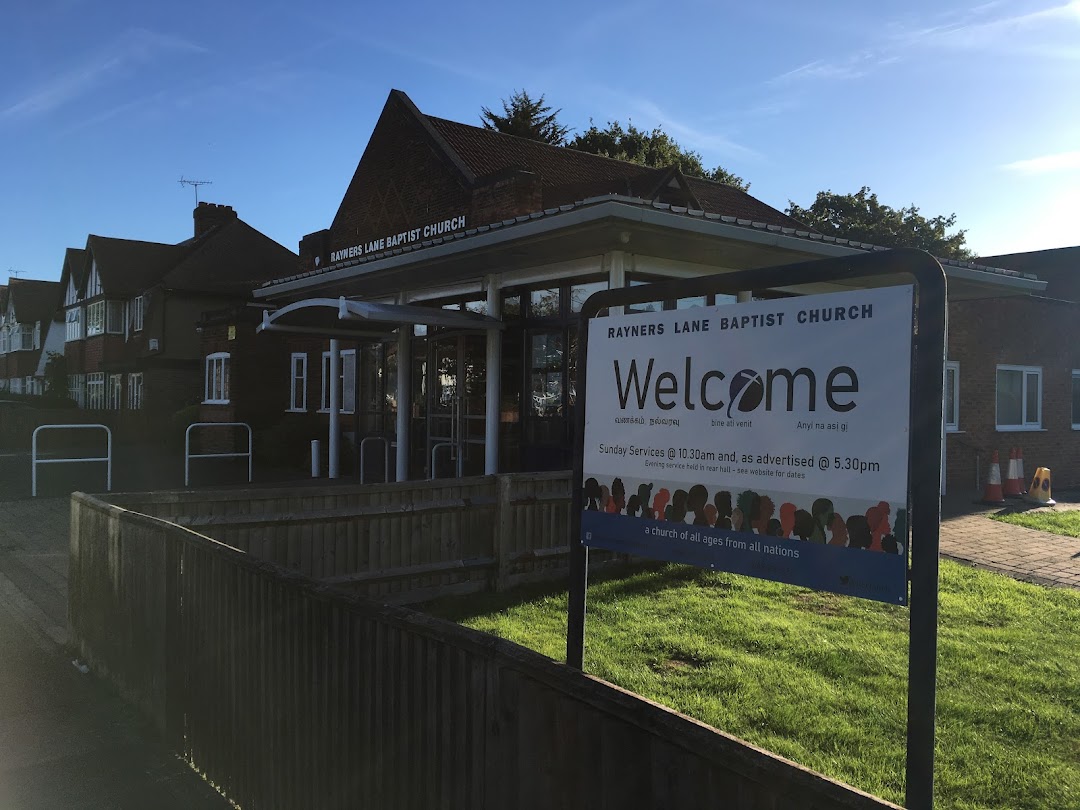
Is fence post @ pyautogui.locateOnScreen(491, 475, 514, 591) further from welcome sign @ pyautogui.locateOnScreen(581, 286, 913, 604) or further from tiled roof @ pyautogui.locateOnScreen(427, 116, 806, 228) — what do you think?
tiled roof @ pyautogui.locateOnScreen(427, 116, 806, 228)

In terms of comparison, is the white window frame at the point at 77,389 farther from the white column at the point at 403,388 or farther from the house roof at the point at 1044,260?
the house roof at the point at 1044,260

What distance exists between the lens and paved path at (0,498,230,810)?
3.97m

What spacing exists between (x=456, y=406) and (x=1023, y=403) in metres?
12.7

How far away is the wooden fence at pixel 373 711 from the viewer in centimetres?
206

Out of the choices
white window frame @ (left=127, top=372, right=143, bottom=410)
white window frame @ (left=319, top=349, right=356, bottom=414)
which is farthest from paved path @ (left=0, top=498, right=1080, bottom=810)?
white window frame @ (left=127, top=372, right=143, bottom=410)

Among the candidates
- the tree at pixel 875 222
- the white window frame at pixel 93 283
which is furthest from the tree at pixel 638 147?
the white window frame at pixel 93 283

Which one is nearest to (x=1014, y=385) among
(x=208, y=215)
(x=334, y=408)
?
(x=334, y=408)

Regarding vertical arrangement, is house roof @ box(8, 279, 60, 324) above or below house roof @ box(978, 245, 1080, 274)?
above

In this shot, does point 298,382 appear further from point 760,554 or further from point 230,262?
point 760,554

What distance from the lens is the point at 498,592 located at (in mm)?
7523

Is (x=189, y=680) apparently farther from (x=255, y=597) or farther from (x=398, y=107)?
(x=398, y=107)

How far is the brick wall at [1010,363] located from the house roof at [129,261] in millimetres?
32578

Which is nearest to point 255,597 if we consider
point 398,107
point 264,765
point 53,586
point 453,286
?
point 264,765

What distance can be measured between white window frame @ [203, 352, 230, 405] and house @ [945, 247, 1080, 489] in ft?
61.3
